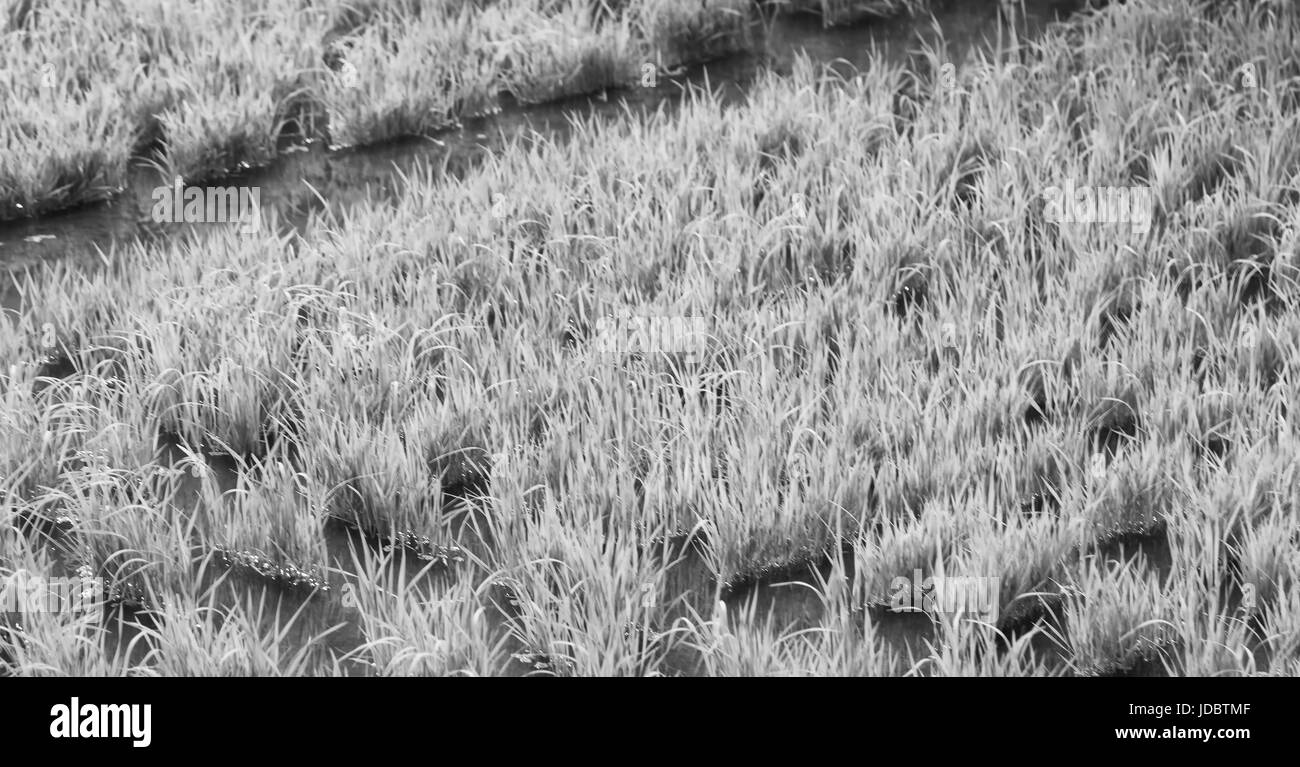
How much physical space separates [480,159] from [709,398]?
1.47 m

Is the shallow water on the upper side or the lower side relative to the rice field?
upper

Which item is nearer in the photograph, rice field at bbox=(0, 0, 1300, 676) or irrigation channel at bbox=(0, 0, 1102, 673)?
rice field at bbox=(0, 0, 1300, 676)

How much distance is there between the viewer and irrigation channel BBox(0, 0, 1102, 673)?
7.59 feet

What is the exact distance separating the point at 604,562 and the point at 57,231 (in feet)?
6.74

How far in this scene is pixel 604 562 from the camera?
2211 mm

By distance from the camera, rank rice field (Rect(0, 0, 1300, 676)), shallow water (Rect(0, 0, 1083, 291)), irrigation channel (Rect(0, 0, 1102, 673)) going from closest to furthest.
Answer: rice field (Rect(0, 0, 1300, 676)) < irrigation channel (Rect(0, 0, 1102, 673)) < shallow water (Rect(0, 0, 1083, 291))

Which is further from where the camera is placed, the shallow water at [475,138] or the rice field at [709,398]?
the shallow water at [475,138]

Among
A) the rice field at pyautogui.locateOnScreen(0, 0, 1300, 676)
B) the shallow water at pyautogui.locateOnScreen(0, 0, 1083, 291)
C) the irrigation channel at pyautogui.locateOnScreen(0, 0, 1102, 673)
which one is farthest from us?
the shallow water at pyautogui.locateOnScreen(0, 0, 1083, 291)

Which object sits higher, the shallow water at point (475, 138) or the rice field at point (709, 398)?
the shallow water at point (475, 138)

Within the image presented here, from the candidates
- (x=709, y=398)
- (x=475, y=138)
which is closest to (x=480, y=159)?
(x=475, y=138)

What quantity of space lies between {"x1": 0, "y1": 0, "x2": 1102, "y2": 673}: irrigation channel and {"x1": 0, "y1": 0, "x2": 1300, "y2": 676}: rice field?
0.06 feet

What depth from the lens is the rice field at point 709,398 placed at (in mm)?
2213

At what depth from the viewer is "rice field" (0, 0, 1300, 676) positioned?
2.21 m

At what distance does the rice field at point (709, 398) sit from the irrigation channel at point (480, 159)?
0.06 feet
